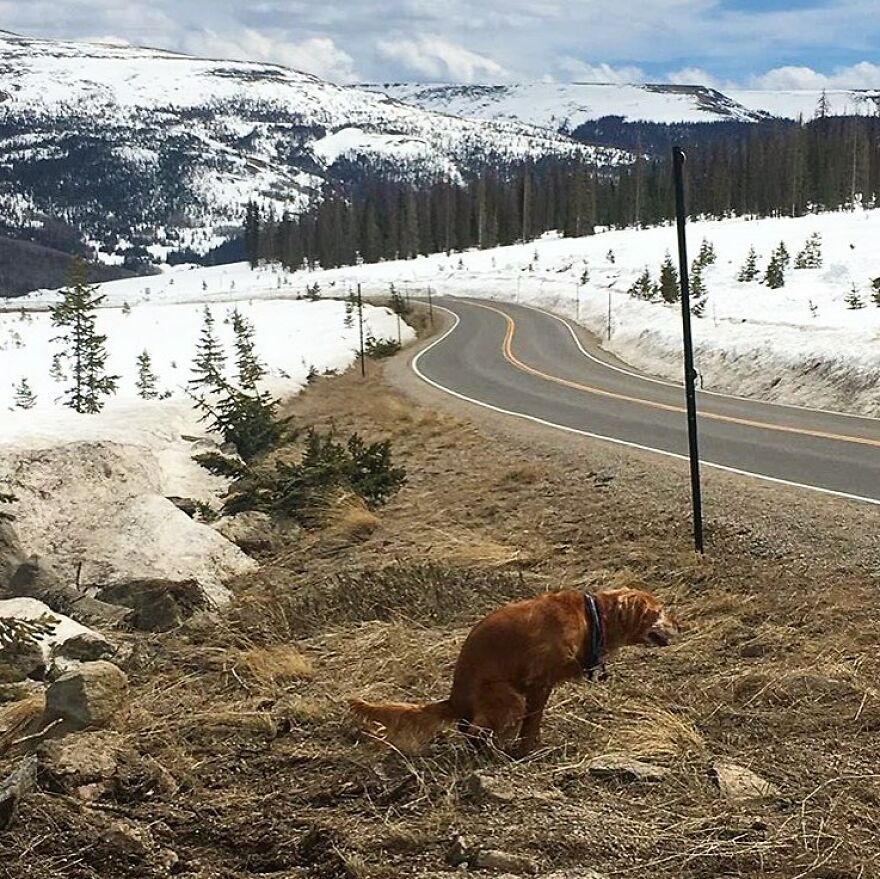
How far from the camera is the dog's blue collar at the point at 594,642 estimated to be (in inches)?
171

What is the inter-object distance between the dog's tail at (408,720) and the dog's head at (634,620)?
2.87 feet

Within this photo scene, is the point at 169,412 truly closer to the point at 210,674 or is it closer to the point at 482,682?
the point at 210,674

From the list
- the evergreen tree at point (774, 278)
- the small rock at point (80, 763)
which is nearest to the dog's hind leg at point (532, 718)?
the small rock at point (80, 763)

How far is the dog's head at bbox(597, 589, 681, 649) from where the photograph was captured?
4480 millimetres

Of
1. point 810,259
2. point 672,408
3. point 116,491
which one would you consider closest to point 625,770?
point 116,491

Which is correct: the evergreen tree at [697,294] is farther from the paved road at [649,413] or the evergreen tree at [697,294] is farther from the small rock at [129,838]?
the small rock at [129,838]

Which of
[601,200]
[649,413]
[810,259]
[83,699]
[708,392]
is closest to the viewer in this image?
[83,699]

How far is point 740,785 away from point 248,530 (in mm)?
6687

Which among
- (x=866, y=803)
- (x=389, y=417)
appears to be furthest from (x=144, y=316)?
(x=866, y=803)

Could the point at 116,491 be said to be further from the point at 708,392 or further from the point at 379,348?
the point at 379,348

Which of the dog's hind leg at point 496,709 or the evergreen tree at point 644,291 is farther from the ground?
the evergreen tree at point 644,291

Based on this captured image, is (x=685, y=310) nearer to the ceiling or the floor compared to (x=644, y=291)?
nearer to the floor

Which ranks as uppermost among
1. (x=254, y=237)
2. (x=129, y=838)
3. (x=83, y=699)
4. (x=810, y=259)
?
(x=254, y=237)

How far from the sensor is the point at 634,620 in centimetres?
452
